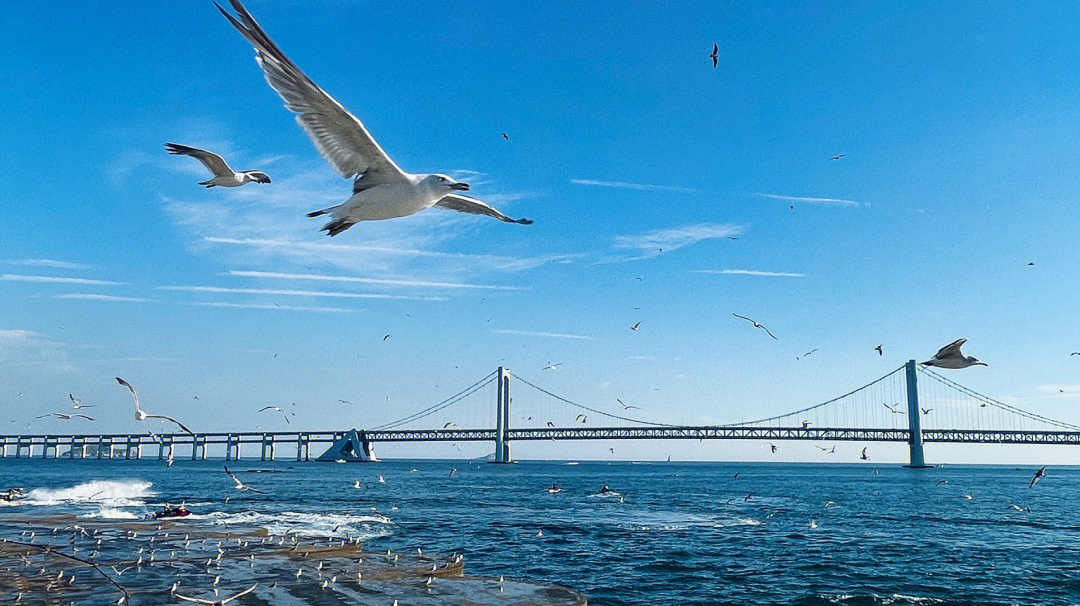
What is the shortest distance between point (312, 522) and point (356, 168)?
26517mm

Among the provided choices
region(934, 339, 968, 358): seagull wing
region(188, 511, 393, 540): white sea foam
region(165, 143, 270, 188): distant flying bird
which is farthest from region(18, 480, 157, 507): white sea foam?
region(934, 339, 968, 358): seagull wing

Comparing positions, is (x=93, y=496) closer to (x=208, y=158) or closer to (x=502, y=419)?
(x=208, y=158)

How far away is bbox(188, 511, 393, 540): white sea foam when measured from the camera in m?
27.2

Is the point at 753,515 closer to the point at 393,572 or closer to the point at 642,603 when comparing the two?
the point at 642,603

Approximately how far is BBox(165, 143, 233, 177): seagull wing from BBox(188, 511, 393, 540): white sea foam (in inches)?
718

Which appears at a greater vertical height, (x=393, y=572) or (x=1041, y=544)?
(x=393, y=572)

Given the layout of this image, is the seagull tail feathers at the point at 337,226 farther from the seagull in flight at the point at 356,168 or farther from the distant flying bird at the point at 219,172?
the distant flying bird at the point at 219,172

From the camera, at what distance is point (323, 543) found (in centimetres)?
2053

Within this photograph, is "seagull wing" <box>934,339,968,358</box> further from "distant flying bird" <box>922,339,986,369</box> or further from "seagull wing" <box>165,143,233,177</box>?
"seagull wing" <box>165,143,233,177</box>

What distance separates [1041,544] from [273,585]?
87.9 ft

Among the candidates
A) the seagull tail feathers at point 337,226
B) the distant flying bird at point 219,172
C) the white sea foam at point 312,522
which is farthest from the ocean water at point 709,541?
the seagull tail feathers at point 337,226

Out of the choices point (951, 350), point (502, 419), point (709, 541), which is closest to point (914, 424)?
point (502, 419)

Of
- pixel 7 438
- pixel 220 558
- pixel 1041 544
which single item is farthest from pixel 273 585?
pixel 7 438

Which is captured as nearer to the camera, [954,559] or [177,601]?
[177,601]
